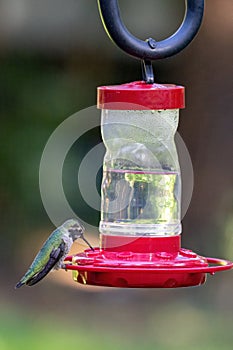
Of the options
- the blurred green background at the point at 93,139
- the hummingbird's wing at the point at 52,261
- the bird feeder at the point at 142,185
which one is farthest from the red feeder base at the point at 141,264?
the blurred green background at the point at 93,139

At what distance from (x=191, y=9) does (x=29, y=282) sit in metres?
1.01

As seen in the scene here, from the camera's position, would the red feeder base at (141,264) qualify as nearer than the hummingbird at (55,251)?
Yes

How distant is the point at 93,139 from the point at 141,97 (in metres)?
4.25

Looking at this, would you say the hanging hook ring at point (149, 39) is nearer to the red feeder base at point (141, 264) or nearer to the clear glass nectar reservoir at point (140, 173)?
the clear glass nectar reservoir at point (140, 173)

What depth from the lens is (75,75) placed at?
749 centimetres

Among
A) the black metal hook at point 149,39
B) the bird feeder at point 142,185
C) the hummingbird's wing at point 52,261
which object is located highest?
the black metal hook at point 149,39

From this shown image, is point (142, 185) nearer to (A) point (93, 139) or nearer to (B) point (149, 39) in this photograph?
(B) point (149, 39)

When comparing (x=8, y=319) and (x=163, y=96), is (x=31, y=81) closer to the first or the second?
(x=8, y=319)

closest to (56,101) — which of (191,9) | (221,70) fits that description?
(221,70)

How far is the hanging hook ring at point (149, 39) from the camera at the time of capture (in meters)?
3.01

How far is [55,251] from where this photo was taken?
11.8ft

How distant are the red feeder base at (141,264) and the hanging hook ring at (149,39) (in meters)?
0.53

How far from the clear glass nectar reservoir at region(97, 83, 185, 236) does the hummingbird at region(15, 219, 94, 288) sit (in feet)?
0.54

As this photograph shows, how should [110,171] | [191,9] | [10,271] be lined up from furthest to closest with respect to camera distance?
[10,271] < [110,171] < [191,9]
